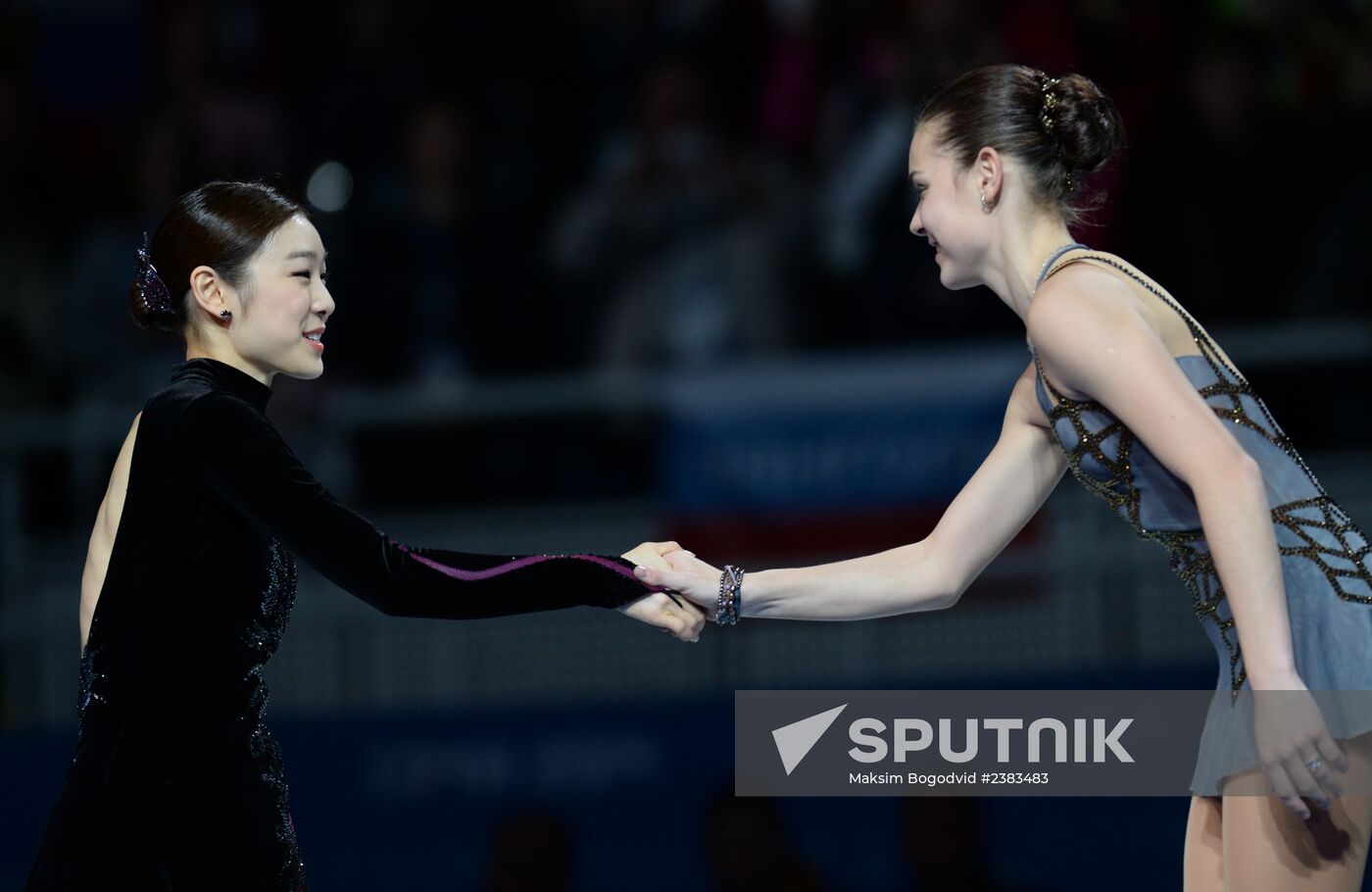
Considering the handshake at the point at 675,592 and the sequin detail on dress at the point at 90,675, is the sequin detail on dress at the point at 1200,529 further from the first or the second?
the sequin detail on dress at the point at 90,675

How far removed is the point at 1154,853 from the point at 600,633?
72.1 inches

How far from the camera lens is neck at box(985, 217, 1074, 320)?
2908 millimetres

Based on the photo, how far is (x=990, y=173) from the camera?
9.59ft

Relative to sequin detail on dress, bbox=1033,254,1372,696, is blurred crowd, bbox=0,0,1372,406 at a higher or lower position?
higher

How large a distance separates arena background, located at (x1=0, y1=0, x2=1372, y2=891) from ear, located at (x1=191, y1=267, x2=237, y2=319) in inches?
84.5

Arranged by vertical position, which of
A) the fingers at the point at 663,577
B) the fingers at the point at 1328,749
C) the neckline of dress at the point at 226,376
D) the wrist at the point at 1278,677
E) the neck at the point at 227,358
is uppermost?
→ the neck at the point at 227,358

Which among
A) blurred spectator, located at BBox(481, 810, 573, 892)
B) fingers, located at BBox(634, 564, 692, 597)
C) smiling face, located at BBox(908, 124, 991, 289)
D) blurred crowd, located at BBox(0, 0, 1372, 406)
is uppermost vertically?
A: blurred crowd, located at BBox(0, 0, 1372, 406)

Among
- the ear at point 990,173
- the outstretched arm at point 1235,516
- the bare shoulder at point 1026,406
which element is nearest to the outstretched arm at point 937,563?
the bare shoulder at point 1026,406

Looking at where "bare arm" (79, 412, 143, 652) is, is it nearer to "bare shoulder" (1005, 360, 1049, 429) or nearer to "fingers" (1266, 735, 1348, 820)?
"bare shoulder" (1005, 360, 1049, 429)

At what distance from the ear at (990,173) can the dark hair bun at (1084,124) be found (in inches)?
4.4

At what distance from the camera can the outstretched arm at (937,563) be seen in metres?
3.17

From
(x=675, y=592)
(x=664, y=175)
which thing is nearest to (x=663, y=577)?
(x=675, y=592)

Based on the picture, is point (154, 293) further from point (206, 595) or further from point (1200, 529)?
point (1200, 529)

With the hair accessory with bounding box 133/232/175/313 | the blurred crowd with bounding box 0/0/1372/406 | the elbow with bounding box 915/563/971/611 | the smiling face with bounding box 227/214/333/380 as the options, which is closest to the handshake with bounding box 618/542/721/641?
the elbow with bounding box 915/563/971/611
